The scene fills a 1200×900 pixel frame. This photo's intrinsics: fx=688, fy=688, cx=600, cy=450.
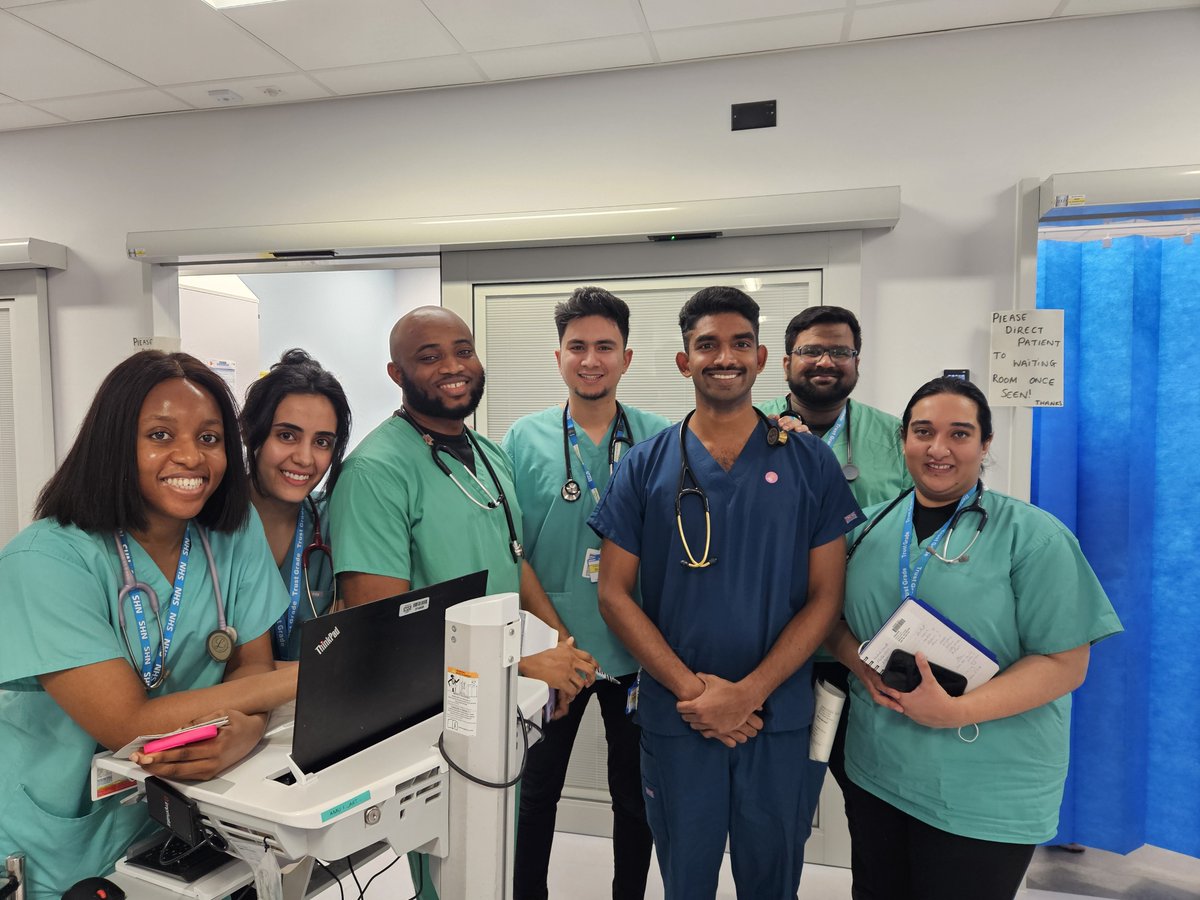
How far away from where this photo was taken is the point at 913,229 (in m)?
2.37

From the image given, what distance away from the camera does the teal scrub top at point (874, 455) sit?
6.19 feet

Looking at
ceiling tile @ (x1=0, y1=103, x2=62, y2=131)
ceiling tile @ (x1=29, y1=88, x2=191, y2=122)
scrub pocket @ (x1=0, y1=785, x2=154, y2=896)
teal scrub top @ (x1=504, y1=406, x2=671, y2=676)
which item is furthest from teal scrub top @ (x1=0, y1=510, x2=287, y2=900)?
ceiling tile @ (x1=0, y1=103, x2=62, y2=131)

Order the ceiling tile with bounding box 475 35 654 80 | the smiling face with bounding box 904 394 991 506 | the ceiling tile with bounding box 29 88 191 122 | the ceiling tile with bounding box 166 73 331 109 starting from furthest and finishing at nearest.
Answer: the ceiling tile with bounding box 29 88 191 122 < the ceiling tile with bounding box 166 73 331 109 < the ceiling tile with bounding box 475 35 654 80 < the smiling face with bounding box 904 394 991 506

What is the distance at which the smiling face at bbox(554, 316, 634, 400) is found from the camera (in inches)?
76.4

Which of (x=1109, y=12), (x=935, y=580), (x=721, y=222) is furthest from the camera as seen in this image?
(x=721, y=222)

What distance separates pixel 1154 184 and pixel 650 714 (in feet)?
6.86

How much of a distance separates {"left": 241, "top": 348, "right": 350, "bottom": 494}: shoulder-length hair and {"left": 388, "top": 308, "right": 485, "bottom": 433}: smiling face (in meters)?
0.17

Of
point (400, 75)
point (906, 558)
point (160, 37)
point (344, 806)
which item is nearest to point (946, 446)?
point (906, 558)

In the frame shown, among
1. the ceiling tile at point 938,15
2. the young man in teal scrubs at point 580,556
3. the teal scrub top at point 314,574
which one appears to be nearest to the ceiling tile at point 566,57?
the ceiling tile at point 938,15

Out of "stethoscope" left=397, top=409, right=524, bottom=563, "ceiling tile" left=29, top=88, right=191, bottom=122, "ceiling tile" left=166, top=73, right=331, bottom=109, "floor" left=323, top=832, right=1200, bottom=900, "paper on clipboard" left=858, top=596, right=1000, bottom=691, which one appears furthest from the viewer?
"ceiling tile" left=29, top=88, right=191, bottom=122

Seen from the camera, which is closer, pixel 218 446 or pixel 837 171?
pixel 218 446

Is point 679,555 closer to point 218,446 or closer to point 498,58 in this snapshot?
point 218,446

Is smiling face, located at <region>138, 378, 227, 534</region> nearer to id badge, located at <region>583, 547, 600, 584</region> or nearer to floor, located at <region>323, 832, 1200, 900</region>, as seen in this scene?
id badge, located at <region>583, 547, 600, 584</region>

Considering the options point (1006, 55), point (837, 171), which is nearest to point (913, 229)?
point (837, 171)
